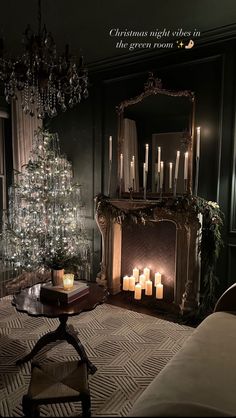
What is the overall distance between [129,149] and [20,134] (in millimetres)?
1639

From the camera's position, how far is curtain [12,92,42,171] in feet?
13.9

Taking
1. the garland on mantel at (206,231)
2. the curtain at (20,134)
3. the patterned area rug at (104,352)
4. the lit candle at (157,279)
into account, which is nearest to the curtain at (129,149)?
the garland on mantel at (206,231)

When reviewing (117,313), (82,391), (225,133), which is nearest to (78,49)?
(225,133)

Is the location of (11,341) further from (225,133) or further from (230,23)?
(230,23)

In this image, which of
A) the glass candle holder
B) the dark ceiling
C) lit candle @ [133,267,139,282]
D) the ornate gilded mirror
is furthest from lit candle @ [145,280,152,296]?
the dark ceiling

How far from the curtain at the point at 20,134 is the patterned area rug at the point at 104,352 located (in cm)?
196

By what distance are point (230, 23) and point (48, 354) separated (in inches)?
137

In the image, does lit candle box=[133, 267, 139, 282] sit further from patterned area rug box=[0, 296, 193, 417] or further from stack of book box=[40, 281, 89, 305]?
stack of book box=[40, 281, 89, 305]

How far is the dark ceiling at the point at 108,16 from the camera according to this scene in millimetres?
2625

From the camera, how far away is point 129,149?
12.5ft

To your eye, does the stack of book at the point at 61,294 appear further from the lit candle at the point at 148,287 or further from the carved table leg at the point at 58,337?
the lit candle at the point at 148,287

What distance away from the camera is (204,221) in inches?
126

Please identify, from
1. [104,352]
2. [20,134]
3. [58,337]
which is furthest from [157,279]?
[20,134]

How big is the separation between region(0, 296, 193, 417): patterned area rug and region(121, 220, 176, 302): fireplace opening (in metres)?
0.56
